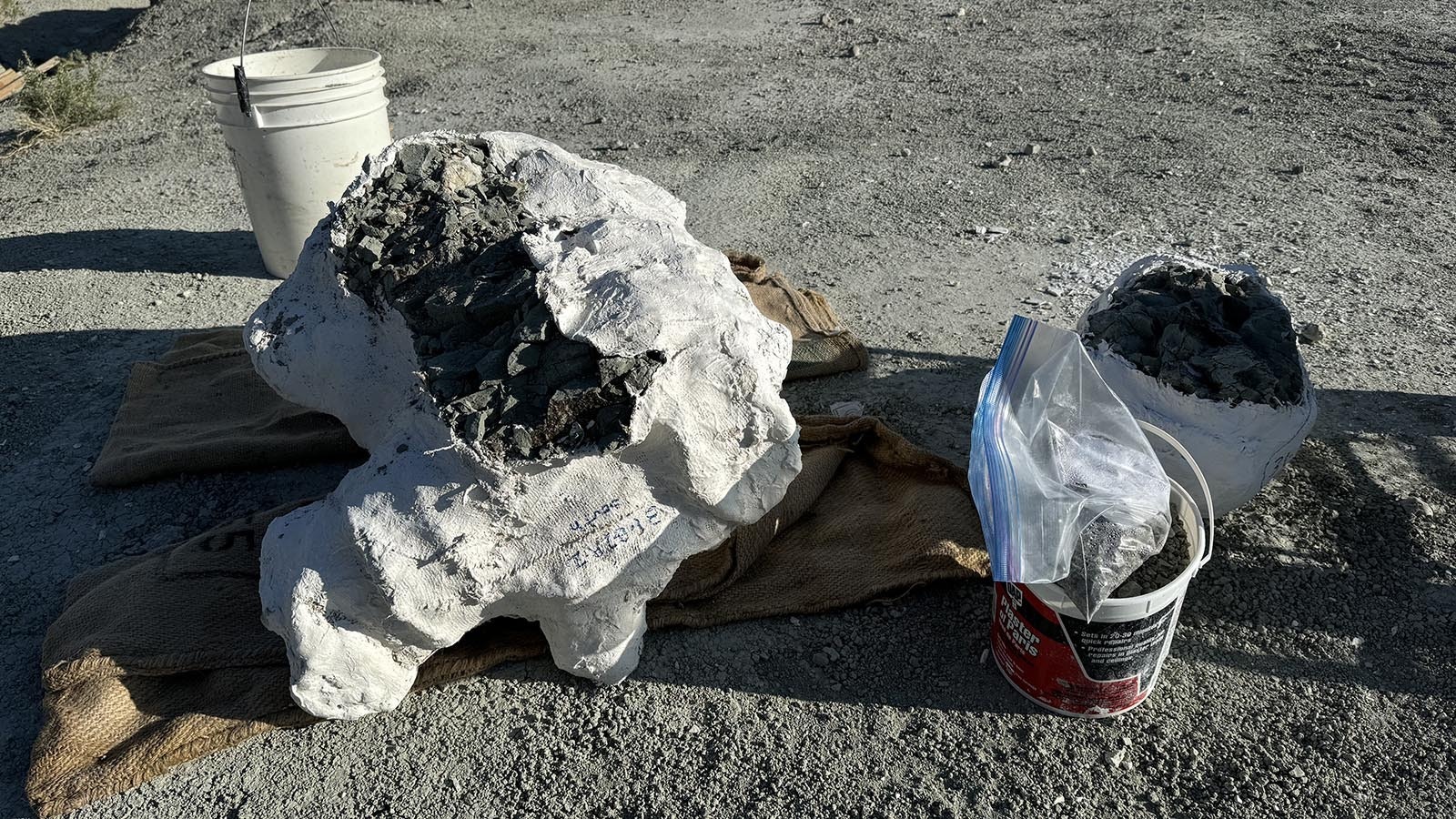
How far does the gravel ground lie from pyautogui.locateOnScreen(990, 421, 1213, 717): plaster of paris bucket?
8 cm

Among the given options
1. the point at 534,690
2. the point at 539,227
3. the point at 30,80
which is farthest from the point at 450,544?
the point at 30,80

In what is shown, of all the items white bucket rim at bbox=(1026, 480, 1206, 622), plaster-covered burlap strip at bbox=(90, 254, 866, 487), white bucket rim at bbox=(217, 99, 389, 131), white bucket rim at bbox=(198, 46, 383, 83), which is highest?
white bucket rim at bbox=(198, 46, 383, 83)

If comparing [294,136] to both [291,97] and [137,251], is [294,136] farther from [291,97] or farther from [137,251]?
[137,251]

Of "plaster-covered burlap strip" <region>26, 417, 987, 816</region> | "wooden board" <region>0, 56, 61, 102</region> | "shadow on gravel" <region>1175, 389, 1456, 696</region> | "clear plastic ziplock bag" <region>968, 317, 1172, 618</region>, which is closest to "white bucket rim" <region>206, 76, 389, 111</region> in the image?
"plaster-covered burlap strip" <region>26, 417, 987, 816</region>

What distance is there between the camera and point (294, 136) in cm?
397

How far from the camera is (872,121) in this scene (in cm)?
572

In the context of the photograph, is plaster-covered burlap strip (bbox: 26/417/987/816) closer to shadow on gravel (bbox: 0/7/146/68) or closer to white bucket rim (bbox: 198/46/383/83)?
white bucket rim (bbox: 198/46/383/83)

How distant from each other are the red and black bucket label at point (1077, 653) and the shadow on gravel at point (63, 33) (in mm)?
8949

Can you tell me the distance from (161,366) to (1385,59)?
6.91 m

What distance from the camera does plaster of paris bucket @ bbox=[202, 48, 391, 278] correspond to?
12.8 feet

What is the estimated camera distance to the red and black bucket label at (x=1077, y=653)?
207 cm

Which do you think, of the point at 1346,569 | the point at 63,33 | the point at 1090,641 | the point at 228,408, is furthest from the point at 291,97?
the point at 63,33

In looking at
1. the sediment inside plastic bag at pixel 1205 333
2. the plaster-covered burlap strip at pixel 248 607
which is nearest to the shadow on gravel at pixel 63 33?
the plaster-covered burlap strip at pixel 248 607

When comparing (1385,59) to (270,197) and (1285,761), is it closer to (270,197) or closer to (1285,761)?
(1285,761)
